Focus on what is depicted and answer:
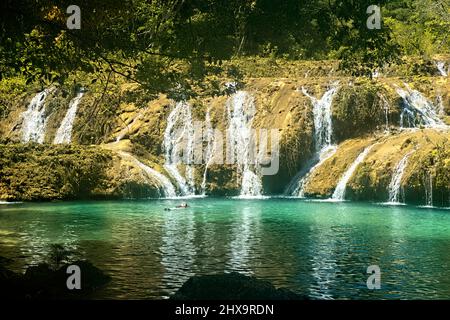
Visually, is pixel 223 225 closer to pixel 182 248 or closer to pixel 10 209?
pixel 182 248

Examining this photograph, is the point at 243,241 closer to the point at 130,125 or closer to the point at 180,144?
the point at 180,144

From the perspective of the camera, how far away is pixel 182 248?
14.9 meters

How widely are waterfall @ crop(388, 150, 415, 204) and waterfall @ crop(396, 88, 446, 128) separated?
4.70 meters

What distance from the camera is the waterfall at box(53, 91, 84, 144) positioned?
35.6 m

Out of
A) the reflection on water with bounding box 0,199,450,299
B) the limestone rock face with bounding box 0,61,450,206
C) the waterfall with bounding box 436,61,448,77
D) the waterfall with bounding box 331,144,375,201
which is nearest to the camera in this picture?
the reflection on water with bounding box 0,199,450,299

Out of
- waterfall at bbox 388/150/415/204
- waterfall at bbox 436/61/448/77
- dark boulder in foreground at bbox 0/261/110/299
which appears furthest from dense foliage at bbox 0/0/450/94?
waterfall at bbox 436/61/448/77

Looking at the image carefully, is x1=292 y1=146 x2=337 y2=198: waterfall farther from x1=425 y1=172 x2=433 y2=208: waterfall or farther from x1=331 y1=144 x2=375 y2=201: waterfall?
x1=425 y1=172 x2=433 y2=208: waterfall

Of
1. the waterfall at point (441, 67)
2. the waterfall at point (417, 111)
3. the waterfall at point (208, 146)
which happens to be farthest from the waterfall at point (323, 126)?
the waterfall at point (441, 67)

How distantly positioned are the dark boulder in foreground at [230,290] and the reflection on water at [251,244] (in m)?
1.35

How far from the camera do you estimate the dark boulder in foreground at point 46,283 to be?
30.7 feet

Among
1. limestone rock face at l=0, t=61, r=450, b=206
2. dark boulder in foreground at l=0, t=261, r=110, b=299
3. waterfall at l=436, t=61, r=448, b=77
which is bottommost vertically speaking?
dark boulder in foreground at l=0, t=261, r=110, b=299

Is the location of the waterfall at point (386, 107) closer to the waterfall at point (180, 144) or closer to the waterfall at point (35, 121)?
the waterfall at point (180, 144)

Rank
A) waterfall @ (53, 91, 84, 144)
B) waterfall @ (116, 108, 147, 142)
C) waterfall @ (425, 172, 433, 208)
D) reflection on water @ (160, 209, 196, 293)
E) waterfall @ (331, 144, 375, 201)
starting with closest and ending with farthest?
reflection on water @ (160, 209, 196, 293)
waterfall @ (425, 172, 433, 208)
waterfall @ (331, 144, 375, 201)
waterfall @ (116, 108, 147, 142)
waterfall @ (53, 91, 84, 144)

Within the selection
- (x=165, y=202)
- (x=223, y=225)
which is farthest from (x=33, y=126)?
(x=223, y=225)
